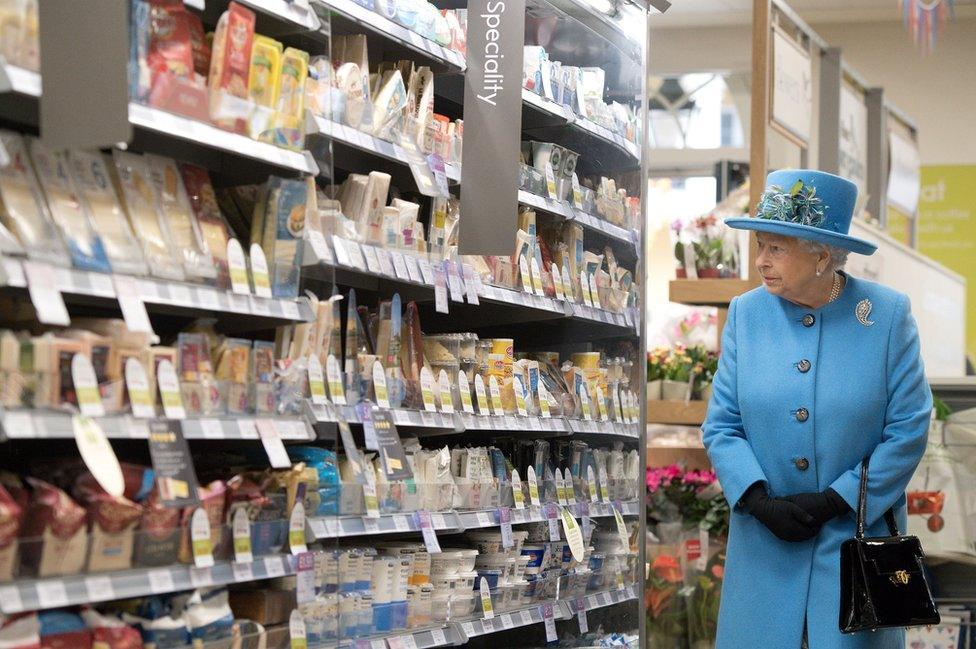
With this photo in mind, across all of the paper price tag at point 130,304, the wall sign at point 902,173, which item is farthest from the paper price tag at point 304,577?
the wall sign at point 902,173

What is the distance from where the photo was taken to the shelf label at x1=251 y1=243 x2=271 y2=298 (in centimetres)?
293

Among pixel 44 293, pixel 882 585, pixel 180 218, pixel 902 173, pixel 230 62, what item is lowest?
pixel 882 585

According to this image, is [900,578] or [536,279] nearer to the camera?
[900,578]

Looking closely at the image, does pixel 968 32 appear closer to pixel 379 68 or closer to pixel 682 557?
pixel 682 557

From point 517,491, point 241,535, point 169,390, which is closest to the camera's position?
point 169,390

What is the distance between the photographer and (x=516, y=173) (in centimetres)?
376

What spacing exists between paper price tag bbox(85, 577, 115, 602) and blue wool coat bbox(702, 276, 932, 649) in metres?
1.93

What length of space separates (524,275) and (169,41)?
1.69 meters

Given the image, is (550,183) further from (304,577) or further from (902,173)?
(902,173)

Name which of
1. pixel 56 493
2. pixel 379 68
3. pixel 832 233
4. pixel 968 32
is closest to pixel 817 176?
pixel 832 233

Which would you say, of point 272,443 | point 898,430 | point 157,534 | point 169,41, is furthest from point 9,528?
point 898,430

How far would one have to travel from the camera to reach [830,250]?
12.3ft

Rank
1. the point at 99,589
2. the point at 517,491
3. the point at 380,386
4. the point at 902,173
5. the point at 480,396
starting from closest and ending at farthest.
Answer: the point at 99,589, the point at 380,386, the point at 480,396, the point at 517,491, the point at 902,173

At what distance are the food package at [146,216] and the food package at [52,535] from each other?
52 centimetres
